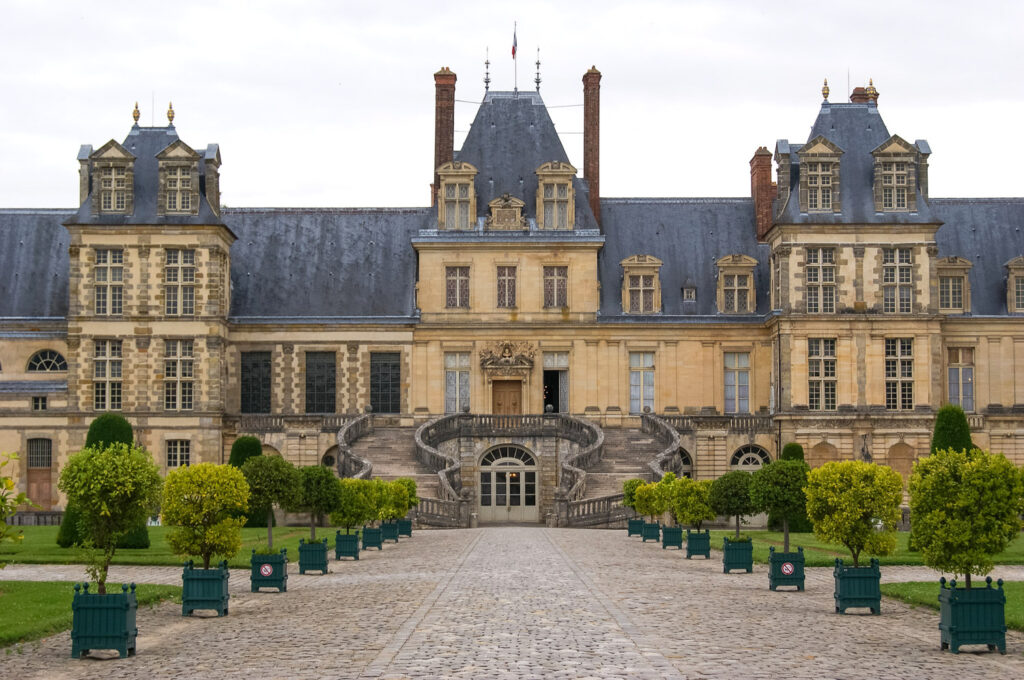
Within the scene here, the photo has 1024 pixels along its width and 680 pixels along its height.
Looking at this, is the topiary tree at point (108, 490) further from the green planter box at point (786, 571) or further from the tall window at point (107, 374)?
the tall window at point (107, 374)

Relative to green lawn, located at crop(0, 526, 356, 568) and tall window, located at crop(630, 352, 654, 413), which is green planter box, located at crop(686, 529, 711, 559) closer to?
green lawn, located at crop(0, 526, 356, 568)

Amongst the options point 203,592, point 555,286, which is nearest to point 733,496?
point 203,592

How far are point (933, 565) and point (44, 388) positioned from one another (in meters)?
43.2

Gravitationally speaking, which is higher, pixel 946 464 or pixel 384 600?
pixel 946 464

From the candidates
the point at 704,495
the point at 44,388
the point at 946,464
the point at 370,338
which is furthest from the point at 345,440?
the point at 946,464

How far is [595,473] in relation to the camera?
1940 inches

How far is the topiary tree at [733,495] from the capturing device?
1318 inches

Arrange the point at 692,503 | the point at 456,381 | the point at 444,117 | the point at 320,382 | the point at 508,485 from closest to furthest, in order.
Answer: the point at 692,503
the point at 508,485
the point at 456,381
the point at 320,382
the point at 444,117

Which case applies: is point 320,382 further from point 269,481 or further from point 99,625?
point 99,625

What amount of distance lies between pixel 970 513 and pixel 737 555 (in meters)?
10.4

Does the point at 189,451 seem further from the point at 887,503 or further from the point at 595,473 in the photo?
the point at 887,503

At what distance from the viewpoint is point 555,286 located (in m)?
57.0

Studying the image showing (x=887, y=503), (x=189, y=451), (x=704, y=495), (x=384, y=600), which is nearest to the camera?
(x=384, y=600)

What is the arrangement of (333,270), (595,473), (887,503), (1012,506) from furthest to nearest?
1. (333,270)
2. (595,473)
3. (887,503)
4. (1012,506)
